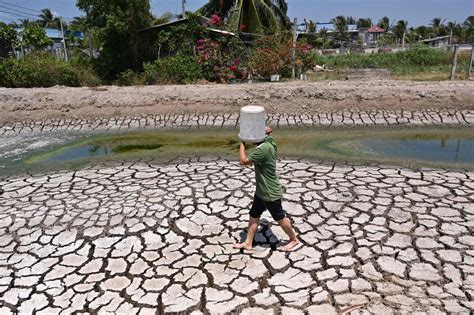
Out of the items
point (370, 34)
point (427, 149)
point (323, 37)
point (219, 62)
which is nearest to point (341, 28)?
point (370, 34)

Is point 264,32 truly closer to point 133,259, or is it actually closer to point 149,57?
point 149,57

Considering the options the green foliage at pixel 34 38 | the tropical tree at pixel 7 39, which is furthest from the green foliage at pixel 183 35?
the green foliage at pixel 34 38

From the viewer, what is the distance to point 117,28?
16.8 metres

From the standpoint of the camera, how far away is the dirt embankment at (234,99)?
11734mm

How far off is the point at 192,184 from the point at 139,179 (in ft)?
3.63

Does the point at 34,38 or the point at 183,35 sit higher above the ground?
the point at 34,38

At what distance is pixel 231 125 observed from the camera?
37.3 ft

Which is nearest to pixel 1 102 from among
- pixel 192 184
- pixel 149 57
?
pixel 149 57

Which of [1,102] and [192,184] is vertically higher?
[1,102]

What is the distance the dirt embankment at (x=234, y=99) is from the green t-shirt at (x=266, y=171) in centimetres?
808

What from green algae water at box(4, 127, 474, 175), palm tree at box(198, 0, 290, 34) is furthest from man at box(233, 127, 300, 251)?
palm tree at box(198, 0, 290, 34)

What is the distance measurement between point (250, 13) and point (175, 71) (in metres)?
5.80

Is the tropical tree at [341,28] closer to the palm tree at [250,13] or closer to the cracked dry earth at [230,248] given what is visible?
the palm tree at [250,13]

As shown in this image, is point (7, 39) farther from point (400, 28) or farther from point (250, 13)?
point (400, 28)
